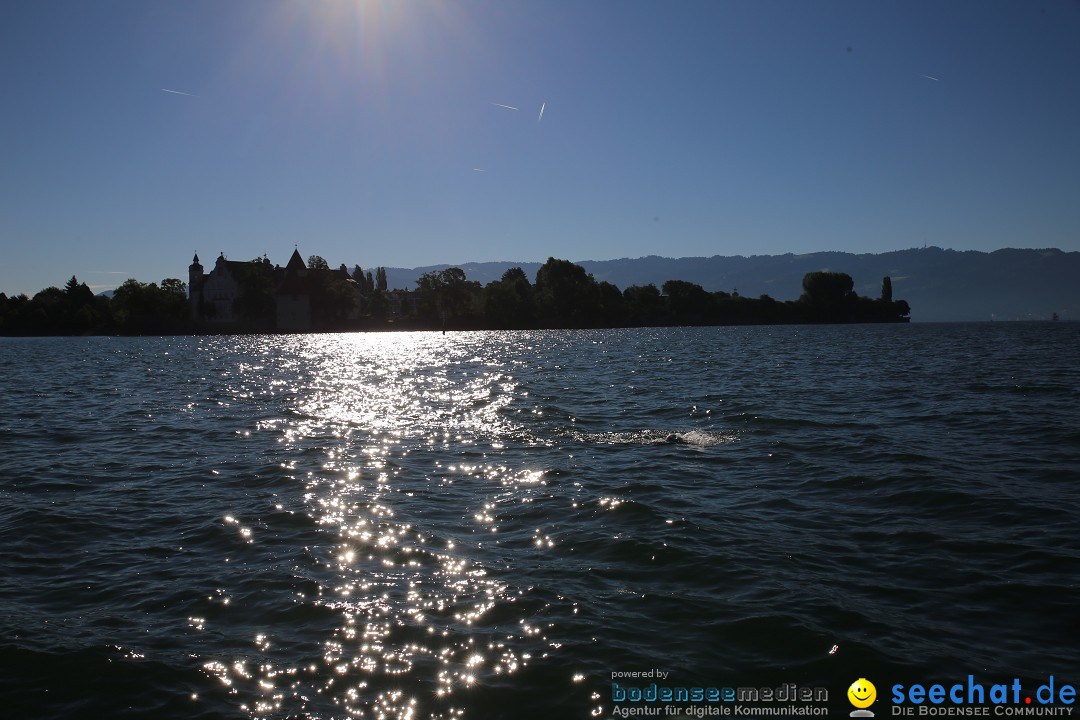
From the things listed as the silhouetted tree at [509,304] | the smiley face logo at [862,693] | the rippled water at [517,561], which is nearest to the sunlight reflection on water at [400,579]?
the rippled water at [517,561]

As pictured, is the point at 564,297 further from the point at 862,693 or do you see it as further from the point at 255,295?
the point at 862,693

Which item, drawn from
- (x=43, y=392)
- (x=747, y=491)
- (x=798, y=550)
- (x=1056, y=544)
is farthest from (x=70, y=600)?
(x=43, y=392)

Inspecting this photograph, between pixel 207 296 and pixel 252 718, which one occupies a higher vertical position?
pixel 207 296

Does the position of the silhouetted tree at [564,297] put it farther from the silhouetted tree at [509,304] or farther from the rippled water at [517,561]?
the rippled water at [517,561]

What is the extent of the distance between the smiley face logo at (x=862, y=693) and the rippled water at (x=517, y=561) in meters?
0.12

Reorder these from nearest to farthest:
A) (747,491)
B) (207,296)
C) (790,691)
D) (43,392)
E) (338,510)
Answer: (790,691) → (338,510) → (747,491) → (43,392) → (207,296)

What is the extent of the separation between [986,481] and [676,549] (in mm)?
8119

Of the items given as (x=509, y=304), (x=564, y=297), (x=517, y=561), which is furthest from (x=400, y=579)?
(x=564, y=297)

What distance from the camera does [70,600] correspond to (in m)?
8.87

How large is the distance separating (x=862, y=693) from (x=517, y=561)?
15.7 feet

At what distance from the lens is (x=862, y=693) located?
6711 mm

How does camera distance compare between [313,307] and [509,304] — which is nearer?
[313,307]

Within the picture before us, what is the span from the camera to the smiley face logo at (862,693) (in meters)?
6.58

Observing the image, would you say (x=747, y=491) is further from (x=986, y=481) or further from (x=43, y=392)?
(x=43, y=392)
